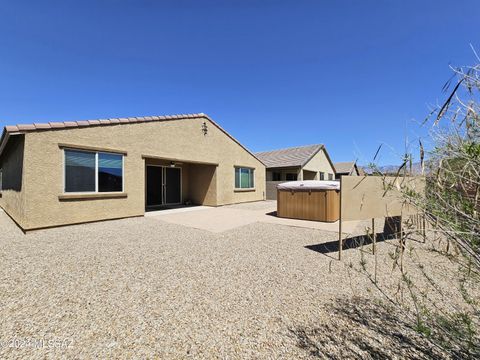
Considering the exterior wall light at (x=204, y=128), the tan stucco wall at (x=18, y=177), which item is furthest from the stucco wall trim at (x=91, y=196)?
the exterior wall light at (x=204, y=128)

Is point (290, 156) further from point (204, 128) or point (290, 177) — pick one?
point (204, 128)

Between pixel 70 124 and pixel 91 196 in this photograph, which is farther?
pixel 91 196

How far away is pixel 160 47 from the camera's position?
1011 centimetres

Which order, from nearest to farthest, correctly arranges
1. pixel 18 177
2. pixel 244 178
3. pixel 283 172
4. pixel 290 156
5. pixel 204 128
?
pixel 18 177 → pixel 204 128 → pixel 244 178 → pixel 283 172 → pixel 290 156

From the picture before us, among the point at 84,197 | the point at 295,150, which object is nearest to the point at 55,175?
the point at 84,197

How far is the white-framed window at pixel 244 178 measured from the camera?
50.7ft

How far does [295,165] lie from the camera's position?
67.2ft

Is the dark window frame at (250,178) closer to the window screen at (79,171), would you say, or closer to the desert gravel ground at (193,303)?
the window screen at (79,171)

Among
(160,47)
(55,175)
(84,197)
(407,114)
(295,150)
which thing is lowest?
(84,197)

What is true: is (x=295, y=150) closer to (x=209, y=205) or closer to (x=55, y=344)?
(x=209, y=205)

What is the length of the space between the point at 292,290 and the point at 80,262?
13.7ft

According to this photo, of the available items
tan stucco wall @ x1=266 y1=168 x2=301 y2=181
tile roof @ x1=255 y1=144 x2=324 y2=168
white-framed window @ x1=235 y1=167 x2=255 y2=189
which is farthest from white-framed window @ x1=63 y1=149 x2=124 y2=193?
tan stucco wall @ x1=266 y1=168 x2=301 y2=181

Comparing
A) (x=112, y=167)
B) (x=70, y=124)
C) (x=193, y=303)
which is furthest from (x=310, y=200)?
(x=70, y=124)

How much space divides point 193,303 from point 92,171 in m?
7.47
